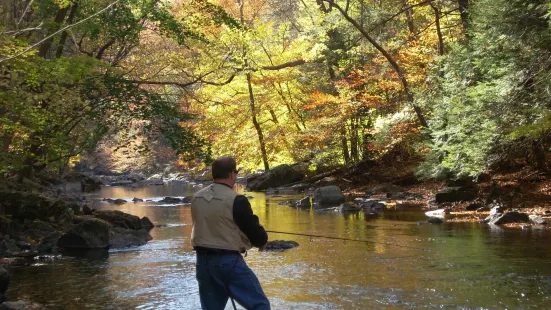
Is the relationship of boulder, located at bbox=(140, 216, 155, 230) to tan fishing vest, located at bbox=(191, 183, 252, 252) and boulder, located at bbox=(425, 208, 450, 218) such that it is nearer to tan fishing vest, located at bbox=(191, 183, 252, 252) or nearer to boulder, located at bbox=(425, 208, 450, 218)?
boulder, located at bbox=(425, 208, 450, 218)

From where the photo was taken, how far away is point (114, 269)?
10055mm

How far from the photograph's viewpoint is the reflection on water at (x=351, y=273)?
7.55 meters

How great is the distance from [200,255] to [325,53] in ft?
79.3

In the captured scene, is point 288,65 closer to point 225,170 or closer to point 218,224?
point 225,170

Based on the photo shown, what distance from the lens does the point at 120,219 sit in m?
15.0

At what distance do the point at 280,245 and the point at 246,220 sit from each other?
24.7 ft

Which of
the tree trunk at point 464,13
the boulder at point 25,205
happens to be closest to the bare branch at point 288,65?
the tree trunk at point 464,13

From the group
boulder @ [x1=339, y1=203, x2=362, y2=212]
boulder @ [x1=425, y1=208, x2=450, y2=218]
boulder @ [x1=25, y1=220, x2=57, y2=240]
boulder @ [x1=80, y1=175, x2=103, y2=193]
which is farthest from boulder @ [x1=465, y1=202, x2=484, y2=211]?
boulder @ [x1=80, y1=175, x2=103, y2=193]

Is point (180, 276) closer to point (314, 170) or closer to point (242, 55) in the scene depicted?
point (242, 55)

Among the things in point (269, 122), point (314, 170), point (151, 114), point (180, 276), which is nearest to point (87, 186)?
point (269, 122)

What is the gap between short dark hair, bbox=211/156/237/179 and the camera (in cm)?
432

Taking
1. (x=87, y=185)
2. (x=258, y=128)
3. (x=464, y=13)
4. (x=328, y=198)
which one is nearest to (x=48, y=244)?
(x=328, y=198)

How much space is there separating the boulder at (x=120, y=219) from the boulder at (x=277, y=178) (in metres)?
14.6

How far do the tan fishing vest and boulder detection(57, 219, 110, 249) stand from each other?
28.0 ft
